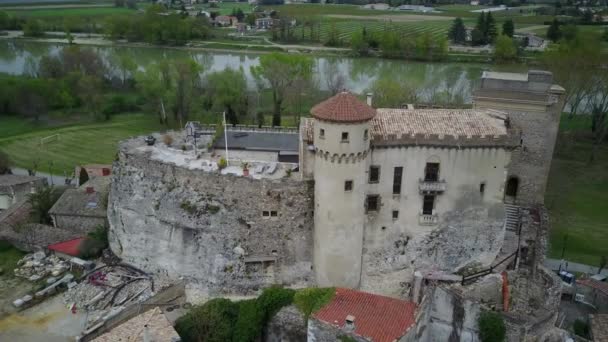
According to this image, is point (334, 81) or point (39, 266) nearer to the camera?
point (39, 266)

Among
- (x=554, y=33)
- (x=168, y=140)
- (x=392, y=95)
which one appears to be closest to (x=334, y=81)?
(x=392, y=95)

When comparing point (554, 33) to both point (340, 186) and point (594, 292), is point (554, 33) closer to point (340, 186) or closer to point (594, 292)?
point (594, 292)

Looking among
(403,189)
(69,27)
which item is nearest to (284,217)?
(403,189)

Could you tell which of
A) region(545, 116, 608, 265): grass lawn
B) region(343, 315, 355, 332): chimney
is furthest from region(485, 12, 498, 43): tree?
region(343, 315, 355, 332): chimney

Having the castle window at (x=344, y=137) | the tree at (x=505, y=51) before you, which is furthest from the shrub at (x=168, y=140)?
the tree at (x=505, y=51)

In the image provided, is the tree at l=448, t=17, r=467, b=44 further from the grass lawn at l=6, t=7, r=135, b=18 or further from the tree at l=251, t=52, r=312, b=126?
the grass lawn at l=6, t=7, r=135, b=18
